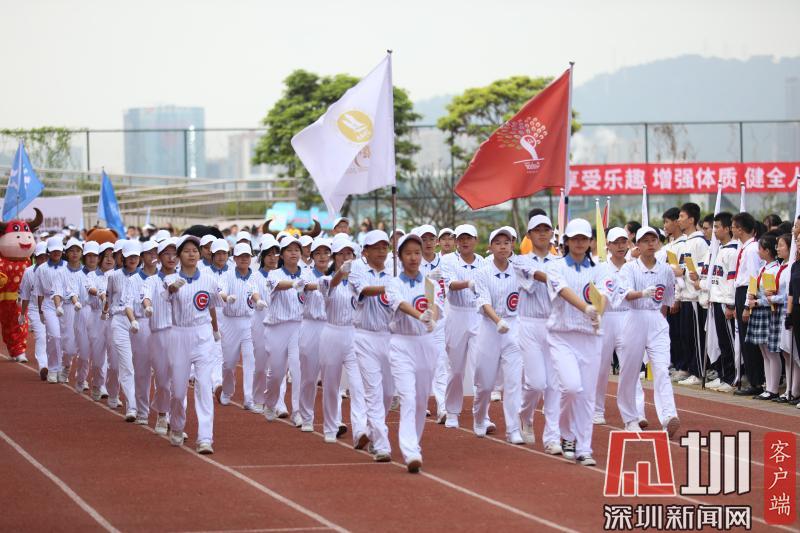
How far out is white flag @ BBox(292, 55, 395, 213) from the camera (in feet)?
44.3

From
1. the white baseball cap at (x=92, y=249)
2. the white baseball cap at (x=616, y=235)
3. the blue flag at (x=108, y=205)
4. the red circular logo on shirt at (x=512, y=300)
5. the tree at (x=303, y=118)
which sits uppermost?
the tree at (x=303, y=118)

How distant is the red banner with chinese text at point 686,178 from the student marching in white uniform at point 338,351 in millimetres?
27714

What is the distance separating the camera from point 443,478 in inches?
438

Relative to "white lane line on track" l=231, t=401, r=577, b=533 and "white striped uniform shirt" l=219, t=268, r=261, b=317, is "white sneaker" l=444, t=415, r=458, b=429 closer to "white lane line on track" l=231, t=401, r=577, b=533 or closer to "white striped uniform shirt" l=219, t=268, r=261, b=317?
"white lane line on track" l=231, t=401, r=577, b=533

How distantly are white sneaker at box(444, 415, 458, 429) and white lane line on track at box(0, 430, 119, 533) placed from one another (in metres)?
4.36

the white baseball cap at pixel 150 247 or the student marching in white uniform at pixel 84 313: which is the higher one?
the white baseball cap at pixel 150 247

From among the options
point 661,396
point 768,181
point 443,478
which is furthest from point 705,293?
point 768,181

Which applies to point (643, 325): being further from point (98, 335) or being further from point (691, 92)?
point (691, 92)

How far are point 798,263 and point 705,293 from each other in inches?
105

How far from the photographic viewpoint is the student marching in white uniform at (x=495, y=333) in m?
13.5

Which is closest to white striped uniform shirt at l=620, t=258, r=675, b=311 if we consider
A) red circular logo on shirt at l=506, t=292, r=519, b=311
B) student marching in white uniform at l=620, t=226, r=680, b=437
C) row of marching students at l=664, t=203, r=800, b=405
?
student marching in white uniform at l=620, t=226, r=680, b=437

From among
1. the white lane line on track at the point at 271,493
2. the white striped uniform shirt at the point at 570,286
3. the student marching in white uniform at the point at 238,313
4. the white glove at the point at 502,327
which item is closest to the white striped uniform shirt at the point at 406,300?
the white glove at the point at 502,327

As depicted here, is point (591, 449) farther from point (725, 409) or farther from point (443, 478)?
point (725, 409)

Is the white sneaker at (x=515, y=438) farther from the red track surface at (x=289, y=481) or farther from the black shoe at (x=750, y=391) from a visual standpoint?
the black shoe at (x=750, y=391)
